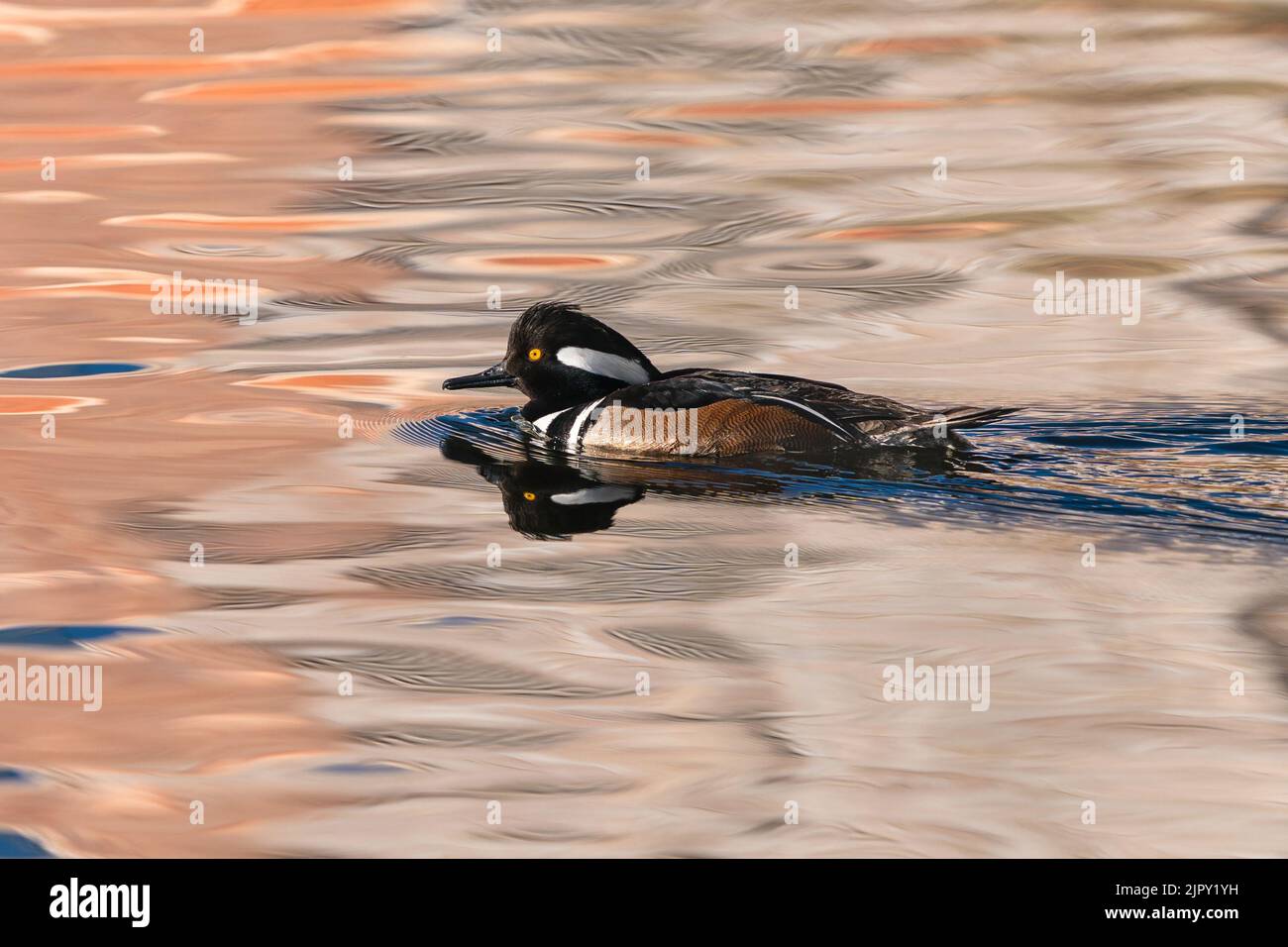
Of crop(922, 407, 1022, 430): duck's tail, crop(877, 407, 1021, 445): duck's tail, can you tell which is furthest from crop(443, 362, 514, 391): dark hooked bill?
crop(922, 407, 1022, 430): duck's tail

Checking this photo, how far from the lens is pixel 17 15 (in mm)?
19031

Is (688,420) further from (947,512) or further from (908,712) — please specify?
(908,712)

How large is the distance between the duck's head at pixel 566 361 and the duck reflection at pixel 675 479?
21.1 inches

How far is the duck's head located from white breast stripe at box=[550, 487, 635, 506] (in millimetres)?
897

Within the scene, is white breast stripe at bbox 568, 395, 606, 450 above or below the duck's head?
below

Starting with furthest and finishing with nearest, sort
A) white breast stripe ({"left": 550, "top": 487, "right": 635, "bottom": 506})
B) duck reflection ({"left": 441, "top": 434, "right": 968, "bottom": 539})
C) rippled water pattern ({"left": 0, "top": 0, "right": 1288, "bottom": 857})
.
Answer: white breast stripe ({"left": 550, "top": 487, "right": 635, "bottom": 506})
duck reflection ({"left": 441, "top": 434, "right": 968, "bottom": 539})
rippled water pattern ({"left": 0, "top": 0, "right": 1288, "bottom": 857})

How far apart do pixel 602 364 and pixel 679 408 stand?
0.72 metres

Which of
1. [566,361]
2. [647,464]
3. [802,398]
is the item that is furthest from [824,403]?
[566,361]

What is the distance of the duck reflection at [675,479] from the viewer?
8109 millimetres

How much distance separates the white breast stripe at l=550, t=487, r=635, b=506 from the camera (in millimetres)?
8242

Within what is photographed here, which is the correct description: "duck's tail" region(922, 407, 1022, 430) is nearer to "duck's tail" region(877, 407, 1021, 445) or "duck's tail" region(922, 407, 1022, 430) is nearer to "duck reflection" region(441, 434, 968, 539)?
"duck's tail" region(877, 407, 1021, 445)

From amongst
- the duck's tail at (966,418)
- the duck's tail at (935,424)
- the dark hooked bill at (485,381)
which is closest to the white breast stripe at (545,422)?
the dark hooked bill at (485,381)

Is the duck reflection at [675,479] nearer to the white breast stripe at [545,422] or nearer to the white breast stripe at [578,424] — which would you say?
the white breast stripe at [578,424]

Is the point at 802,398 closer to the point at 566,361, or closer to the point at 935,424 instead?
the point at 935,424
